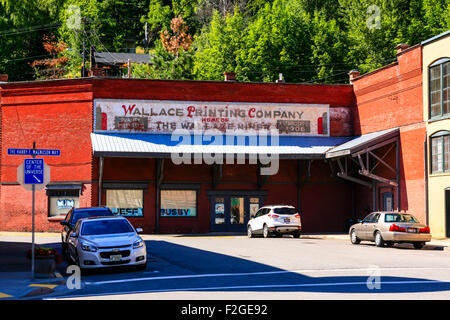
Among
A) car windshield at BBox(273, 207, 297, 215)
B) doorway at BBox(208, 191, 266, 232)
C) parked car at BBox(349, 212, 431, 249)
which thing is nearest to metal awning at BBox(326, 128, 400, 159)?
car windshield at BBox(273, 207, 297, 215)

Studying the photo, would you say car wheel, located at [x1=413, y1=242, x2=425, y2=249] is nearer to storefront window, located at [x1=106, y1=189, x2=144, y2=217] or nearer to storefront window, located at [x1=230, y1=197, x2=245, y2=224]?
storefront window, located at [x1=230, y1=197, x2=245, y2=224]

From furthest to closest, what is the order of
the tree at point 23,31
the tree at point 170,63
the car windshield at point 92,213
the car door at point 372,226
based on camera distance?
the tree at point 23,31, the tree at point 170,63, the car door at point 372,226, the car windshield at point 92,213

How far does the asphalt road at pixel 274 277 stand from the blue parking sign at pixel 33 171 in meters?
2.81

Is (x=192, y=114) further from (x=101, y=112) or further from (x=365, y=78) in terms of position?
(x=365, y=78)

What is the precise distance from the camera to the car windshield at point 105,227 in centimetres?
1838

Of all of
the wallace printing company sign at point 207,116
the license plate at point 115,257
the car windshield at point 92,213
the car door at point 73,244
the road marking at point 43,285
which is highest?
the wallace printing company sign at point 207,116

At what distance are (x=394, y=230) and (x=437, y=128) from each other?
→ 7.35 meters

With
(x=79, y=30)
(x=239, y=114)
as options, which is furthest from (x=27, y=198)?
(x=79, y=30)

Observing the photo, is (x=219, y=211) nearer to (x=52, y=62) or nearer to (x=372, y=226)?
(x=372, y=226)

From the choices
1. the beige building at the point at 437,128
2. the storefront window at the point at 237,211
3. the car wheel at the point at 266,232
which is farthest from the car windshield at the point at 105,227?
the storefront window at the point at 237,211

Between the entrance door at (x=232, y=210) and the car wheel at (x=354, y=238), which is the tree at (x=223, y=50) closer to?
the entrance door at (x=232, y=210)

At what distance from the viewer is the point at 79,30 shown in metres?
79.1

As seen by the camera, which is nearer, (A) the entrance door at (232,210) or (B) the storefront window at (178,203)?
(B) the storefront window at (178,203)

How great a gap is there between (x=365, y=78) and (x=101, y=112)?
51.4 ft
